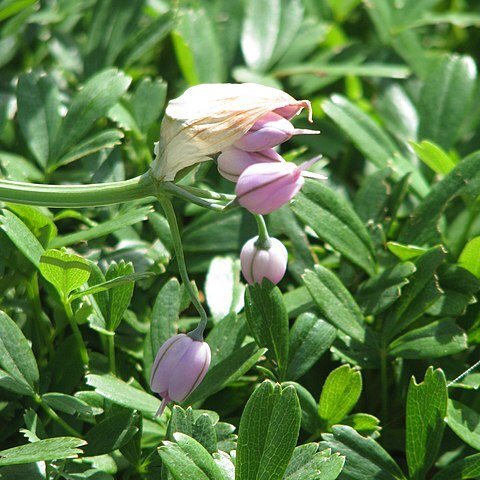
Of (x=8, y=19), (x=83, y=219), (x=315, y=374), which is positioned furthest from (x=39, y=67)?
(x=315, y=374)

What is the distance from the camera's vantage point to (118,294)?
1.17 metres

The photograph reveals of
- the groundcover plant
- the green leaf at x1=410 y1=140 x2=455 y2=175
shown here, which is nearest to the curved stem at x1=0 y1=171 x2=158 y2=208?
the groundcover plant

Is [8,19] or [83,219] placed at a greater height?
[8,19]

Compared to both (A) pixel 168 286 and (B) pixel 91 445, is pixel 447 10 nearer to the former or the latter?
(A) pixel 168 286

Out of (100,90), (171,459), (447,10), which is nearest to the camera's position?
(171,459)

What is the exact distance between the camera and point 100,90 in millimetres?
1440

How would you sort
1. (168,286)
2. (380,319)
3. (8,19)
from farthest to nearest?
(8,19) → (380,319) → (168,286)

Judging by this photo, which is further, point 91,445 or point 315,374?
point 315,374

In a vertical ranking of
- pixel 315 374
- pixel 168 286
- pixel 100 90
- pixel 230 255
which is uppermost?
pixel 100 90

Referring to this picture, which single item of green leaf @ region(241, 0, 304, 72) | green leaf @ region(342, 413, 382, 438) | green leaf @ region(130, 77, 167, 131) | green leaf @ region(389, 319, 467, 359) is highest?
green leaf @ region(130, 77, 167, 131)

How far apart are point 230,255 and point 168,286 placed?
243mm

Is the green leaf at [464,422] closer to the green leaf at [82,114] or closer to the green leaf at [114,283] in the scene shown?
the green leaf at [114,283]

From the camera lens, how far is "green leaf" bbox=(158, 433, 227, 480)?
0.94 metres

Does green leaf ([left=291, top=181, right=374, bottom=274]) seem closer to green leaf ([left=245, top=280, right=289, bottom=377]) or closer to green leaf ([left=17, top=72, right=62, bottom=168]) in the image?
green leaf ([left=245, top=280, right=289, bottom=377])
